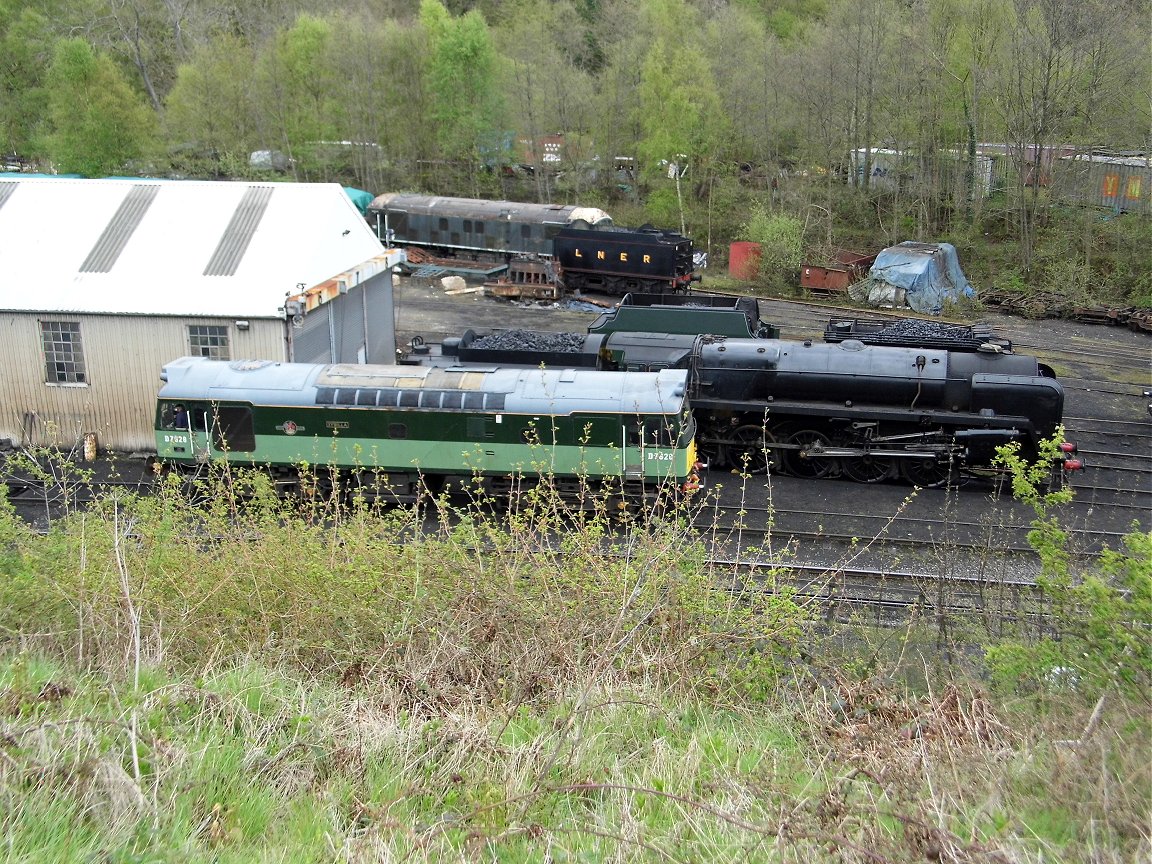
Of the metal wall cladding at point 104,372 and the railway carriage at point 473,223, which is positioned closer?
the metal wall cladding at point 104,372

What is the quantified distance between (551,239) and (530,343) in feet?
50.2

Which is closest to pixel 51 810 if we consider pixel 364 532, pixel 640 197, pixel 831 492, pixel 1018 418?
pixel 364 532

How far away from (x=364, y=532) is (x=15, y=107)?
5355 cm

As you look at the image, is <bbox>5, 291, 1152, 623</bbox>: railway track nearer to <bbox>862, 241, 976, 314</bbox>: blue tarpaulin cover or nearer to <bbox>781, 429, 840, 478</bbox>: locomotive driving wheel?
<bbox>781, 429, 840, 478</bbox>: locomotive driving wheel

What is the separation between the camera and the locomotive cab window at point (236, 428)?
50.6ft

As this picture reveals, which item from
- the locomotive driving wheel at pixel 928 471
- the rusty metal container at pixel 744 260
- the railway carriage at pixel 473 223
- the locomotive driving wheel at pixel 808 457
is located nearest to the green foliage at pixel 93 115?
the railway carriage at pixel 473 223

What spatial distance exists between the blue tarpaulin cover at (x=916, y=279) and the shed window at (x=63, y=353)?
2312 cm

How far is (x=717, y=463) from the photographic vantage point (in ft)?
58.1

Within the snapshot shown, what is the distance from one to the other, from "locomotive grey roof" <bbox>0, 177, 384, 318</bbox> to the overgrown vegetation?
34.1ft

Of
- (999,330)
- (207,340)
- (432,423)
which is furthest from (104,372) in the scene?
(999,330)

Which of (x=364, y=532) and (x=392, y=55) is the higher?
(x=392, y=55)

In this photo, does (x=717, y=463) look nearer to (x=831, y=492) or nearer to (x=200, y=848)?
(x=831, y=492)

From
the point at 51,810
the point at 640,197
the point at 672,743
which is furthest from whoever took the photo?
the point at 640,197

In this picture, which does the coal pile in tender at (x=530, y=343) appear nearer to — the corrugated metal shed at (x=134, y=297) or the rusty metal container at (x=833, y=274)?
the corrugated metal shed at (x=134, y=297)
